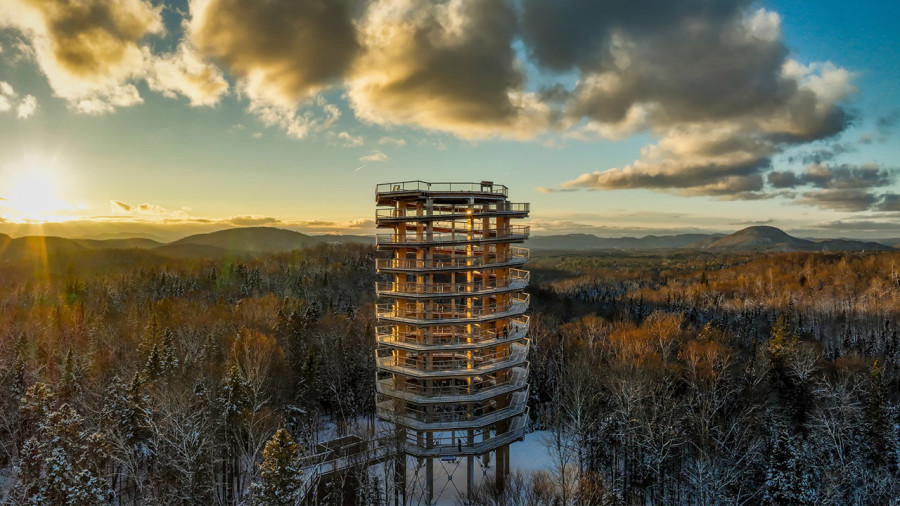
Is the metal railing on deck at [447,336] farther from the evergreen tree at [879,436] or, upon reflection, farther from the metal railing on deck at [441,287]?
the evergreen tree at [879,436]

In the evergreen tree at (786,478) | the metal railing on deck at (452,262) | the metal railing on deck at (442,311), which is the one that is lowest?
the evergreen tree at (786,478)

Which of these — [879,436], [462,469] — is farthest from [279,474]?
[879,436]

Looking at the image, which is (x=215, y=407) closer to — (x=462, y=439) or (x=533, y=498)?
(x=462, y=439)

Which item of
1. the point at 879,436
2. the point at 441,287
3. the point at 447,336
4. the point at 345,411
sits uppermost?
the point at 441,287

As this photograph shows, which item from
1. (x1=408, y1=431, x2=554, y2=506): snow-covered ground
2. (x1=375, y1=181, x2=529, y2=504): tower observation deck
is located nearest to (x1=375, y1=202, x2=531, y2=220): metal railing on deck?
(x1=375, y1=181, x2=529, y2=504): tower observation deck

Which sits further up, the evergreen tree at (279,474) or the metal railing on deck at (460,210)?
the metal railing on deck at (460,210)

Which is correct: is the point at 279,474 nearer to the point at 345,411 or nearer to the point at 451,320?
the point at 451,320

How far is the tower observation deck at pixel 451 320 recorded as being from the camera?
1492 inches

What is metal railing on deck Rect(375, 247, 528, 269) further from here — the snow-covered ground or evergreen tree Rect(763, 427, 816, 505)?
evergreen tree Rect(763, 427, 816, 505)

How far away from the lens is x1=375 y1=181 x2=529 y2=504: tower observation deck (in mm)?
37906

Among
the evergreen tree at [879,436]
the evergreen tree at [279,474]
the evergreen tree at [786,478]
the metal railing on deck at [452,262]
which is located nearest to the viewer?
the evergreen tree at [279,474]

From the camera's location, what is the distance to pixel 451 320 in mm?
37906


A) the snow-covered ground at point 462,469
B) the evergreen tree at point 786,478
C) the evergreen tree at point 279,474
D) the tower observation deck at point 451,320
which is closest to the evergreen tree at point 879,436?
the evergreen tree at point 786,478

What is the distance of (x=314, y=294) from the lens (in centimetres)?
12281
